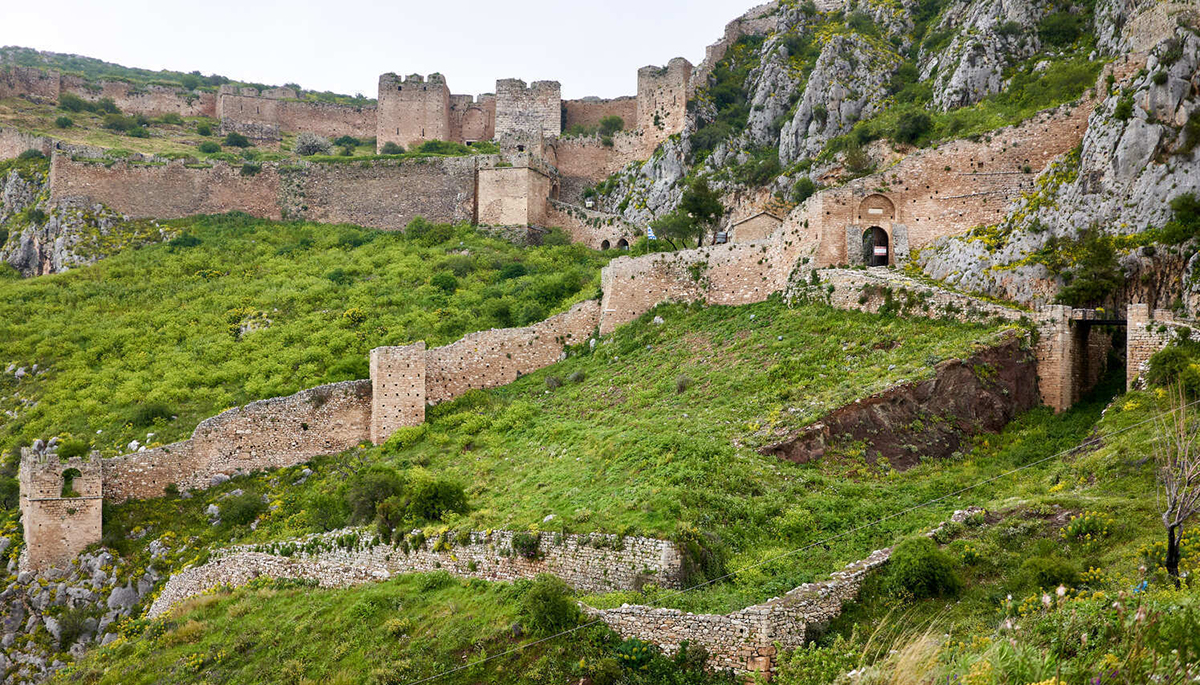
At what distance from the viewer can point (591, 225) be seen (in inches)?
1785

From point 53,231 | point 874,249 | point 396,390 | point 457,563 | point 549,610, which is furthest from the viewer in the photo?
point 53,231

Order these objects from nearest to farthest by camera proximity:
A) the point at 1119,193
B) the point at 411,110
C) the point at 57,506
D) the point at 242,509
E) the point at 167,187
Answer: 1. the point at 1119,193
2. the point at 57,506
3. the point at 242,509
4. the point at 167,187
5. the point at 411,110

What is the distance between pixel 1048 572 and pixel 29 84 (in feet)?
227

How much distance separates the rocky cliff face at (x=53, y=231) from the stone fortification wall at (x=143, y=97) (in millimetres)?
20723

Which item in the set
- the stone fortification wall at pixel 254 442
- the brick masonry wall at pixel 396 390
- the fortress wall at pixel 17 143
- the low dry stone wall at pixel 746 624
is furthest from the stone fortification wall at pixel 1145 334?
the fortress wall at pixel 17 143

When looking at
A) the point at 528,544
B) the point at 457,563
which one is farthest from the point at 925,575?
the point at 457,563

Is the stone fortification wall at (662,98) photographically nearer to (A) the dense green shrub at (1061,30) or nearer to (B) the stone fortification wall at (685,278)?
(A) the dense green shrub at (1061,30)

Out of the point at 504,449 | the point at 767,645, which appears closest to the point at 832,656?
the point at 767,645

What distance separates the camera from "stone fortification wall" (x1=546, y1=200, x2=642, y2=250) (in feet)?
146

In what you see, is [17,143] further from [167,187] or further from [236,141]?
[236,141]

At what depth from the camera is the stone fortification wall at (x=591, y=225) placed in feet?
146

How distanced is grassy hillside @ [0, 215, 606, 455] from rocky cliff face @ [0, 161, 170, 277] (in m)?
1.49

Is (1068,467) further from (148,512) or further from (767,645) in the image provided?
(148,512)

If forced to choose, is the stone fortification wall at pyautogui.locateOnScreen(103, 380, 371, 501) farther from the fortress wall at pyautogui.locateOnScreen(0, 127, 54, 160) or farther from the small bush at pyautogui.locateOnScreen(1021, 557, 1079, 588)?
the fortress wall at pyautogui.locateOnScreen(0, 127, 54, 160)
